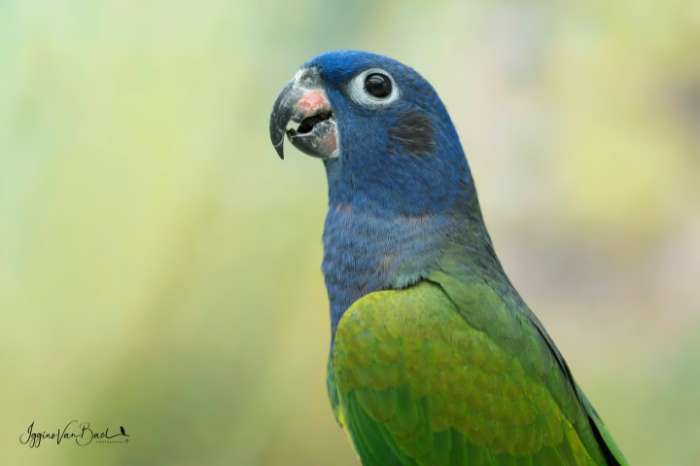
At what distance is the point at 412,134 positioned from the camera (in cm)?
203

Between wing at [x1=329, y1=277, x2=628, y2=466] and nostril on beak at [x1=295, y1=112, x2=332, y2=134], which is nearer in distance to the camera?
wing at [x1=329, y1=277, x2=628, y2=466]

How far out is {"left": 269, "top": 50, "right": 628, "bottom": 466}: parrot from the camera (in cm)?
178

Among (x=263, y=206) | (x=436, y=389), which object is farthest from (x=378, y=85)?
(x=263, y=206)

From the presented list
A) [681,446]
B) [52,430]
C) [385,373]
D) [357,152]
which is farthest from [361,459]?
[681,446]

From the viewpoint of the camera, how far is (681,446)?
9.82 ft

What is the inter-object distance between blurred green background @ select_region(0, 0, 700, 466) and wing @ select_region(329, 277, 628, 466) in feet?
3.95

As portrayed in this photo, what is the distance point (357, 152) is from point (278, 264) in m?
1.10
